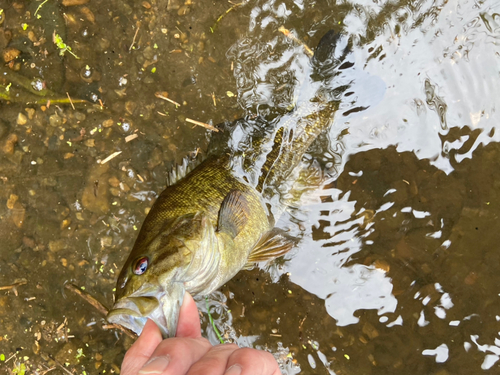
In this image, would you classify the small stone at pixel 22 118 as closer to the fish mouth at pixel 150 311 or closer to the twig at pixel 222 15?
the twig at pixel 222 15

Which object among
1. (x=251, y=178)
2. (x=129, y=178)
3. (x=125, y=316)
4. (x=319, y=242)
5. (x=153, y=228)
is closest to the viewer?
(x=125, y=316)

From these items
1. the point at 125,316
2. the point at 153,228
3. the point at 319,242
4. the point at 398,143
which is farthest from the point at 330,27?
the point at 125,316

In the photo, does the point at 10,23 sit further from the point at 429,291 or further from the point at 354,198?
Result: the point at 429,291

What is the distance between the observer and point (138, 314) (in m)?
2.21

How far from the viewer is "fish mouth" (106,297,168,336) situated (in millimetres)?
2203

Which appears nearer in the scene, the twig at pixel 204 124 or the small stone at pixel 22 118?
the twig at pixel 204 124

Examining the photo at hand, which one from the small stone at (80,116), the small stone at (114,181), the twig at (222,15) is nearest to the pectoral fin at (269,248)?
the small stone at (114,181)

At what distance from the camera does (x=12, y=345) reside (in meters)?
3.95

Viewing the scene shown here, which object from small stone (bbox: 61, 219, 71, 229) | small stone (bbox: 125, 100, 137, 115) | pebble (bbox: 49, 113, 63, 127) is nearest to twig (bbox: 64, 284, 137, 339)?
small stone (bbox: 61, 219, 71, 229)

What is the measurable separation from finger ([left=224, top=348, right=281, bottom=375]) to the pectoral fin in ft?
4.21

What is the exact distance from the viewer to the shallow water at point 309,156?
3320mm

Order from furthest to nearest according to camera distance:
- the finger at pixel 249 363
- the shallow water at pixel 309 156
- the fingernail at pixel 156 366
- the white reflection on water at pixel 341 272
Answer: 1. the white reflection on water at pixel 341 272
2. the shallow water at pixel 309 156
3. the finger at pixel 249 363
4. the fingernail at pixel 156 366

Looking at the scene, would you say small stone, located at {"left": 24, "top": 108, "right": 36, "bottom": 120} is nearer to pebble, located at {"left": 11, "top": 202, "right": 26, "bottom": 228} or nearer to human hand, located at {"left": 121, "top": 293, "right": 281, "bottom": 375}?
pebble, located at {"left": 11, "top": 202, "right": 26, "bottom": 228}

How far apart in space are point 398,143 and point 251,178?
1541 mm
